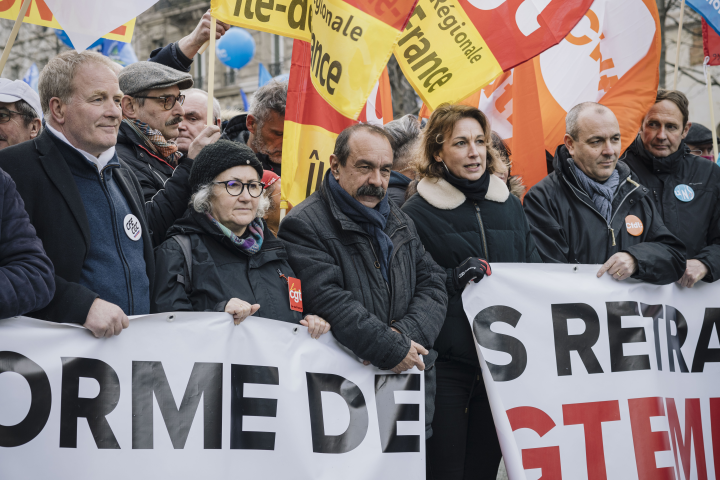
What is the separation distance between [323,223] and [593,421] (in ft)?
5.64

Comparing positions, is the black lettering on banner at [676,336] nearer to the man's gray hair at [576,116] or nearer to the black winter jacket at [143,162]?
the man's gray hair at [576,116]

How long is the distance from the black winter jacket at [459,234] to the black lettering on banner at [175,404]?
3.81 feet

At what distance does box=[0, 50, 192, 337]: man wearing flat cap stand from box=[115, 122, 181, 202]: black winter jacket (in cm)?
48

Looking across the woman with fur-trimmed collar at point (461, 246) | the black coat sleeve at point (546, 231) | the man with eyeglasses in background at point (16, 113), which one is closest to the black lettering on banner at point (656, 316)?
the black coat sleeve at point (546, 231)

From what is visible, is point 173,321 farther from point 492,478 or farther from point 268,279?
point 492,478

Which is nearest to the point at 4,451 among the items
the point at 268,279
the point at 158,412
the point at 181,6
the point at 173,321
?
the point at 158,412

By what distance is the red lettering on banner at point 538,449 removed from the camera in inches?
142

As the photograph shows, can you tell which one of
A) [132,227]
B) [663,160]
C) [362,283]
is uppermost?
[663,160]

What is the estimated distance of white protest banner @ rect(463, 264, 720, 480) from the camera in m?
3.65

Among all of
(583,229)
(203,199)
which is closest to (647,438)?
(583,229)

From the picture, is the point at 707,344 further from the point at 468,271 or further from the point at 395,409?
the point at 395,409

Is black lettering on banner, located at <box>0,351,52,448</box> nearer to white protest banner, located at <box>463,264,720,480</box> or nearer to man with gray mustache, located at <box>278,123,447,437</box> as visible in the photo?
man with gray mustache, located at <box>278,123,447,437</box>

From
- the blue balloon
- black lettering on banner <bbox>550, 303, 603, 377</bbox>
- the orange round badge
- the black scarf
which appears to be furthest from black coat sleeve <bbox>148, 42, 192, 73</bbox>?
the blue balloon

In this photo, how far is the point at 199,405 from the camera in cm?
306
